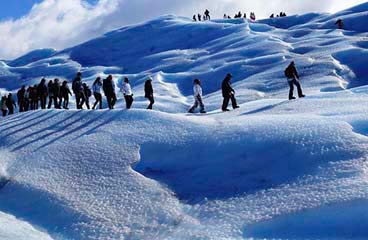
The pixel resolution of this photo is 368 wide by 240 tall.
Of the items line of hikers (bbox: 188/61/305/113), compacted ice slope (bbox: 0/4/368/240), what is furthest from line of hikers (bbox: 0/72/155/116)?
compacted ice slope (bbox: 0/4/368/240)

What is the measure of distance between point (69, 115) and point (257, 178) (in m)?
8.62

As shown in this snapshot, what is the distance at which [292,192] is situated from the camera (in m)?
11.5

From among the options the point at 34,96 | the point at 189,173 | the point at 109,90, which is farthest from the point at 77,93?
the point at 189,173

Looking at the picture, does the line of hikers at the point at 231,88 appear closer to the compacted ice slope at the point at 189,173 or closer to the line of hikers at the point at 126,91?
the line of hikers at the point at 126,91

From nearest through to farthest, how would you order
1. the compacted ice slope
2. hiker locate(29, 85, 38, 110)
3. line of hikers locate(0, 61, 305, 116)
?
1. the compacted ice slope
2. line of hikers locate(0, 61, 305, 116)
3. hiker locate(29, 85, 38, 110)

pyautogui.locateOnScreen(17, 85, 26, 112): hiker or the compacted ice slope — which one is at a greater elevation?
pyautogui.locateOnScreen(17, 85, 26, 112): hiker

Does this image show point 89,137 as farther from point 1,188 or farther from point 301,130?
point 301,130

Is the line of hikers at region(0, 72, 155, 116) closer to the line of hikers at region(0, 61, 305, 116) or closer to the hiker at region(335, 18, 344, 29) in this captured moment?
the line of hikers at region(0, 61, 305, 116)

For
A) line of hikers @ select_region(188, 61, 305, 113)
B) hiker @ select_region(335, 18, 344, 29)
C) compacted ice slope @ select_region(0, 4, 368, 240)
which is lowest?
compacted ice slope @ select_region(0, 4, 368, 240)

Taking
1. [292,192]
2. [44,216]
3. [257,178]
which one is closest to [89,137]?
[44,216]

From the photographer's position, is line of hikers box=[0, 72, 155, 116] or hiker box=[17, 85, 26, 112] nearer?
line of hikers box=[0, 72, 155, 116]

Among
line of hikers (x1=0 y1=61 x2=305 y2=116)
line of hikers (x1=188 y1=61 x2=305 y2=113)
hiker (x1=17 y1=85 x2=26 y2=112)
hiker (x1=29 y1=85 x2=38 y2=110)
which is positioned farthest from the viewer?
hiker (x1=17 y1=85 x2=26 y2=112)

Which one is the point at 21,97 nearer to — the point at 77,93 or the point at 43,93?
the point at 43,93

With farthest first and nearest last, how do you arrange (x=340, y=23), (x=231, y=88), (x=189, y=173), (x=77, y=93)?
(x=340, y=23) < (x=77, y=93) < (x=231, y=88) < (x=189, y=173)
